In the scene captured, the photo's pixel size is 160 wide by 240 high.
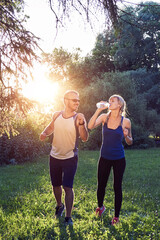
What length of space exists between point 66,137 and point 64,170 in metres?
0.54

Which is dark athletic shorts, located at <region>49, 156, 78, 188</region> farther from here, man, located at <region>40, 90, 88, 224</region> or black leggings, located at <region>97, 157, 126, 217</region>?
black leggings, located at <region>97, 157, 126, 217</region>

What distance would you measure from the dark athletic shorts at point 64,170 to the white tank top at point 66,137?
84 mm

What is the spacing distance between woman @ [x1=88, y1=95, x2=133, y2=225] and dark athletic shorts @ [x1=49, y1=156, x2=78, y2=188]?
1.81 feet

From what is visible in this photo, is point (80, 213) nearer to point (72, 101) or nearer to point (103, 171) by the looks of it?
point (103, 171)

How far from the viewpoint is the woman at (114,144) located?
4.62 metres

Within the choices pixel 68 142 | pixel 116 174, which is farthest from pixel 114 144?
pixel 68 142

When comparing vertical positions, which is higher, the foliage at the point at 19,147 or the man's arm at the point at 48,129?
the man's arm at the point at 48,129

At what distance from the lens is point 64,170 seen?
4492mm

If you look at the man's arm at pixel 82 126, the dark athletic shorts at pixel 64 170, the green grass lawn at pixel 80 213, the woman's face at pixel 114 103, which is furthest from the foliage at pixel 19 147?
the man's arm at pixel 82 126

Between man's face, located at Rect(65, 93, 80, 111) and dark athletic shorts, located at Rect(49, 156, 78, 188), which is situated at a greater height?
man's face, located at Rect(65, 93, 80, 111)

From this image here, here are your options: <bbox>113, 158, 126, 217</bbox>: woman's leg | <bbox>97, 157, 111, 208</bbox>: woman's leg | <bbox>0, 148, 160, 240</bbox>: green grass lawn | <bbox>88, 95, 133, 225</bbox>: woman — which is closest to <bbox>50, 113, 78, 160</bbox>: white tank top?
<bbox>88, 95, 133, 225</bbox>: woman

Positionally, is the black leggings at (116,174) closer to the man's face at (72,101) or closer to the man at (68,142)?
the man at (68,142)

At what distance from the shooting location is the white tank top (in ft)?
14.6

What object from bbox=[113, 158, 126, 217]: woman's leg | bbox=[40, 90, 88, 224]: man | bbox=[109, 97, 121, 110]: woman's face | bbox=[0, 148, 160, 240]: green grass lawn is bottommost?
bbox=[0, 148, 160, 240]: green grass lawn
